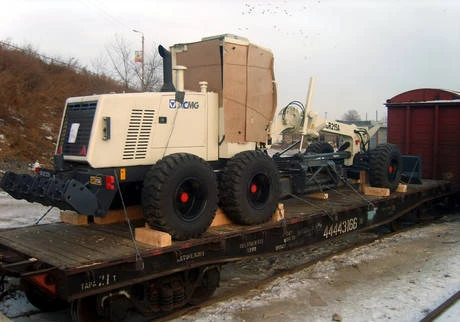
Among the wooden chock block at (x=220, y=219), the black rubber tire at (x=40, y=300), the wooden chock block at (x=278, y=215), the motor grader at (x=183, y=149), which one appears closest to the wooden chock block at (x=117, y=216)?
the motor grader at (x=183, y=149)

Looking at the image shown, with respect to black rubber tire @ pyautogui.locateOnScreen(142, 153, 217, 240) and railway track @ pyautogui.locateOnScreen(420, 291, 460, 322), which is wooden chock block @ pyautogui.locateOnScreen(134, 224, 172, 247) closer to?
black rubber tire @ pyautogui.locateOnScreen(142, 153, 217, 240)

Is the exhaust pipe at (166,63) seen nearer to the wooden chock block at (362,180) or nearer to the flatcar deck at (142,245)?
the flatcar deck at (142,245)

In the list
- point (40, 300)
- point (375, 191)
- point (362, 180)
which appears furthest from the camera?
point (362, 180)

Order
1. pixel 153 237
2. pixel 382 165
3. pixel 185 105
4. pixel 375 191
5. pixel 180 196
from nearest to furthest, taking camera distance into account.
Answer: pixel 153 237, pixel 180 196, pixel 185 105, pixel 382 165, pixel 375 191

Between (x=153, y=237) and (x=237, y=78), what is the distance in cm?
256

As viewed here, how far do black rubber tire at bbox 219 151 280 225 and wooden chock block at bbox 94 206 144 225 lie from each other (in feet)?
4.26

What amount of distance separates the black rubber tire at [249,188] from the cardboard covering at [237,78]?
49cm

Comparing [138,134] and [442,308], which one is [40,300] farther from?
[442,308]

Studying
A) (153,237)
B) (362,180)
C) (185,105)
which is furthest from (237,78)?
(362,180)

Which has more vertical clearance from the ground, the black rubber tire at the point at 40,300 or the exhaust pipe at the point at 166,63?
the exhaust pipe at the point at 166,63

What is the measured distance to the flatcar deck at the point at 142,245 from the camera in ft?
15.7

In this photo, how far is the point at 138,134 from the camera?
19.1 feet

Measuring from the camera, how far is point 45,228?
6547 mm

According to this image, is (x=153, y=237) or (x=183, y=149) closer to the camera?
(x=153, y=237)
